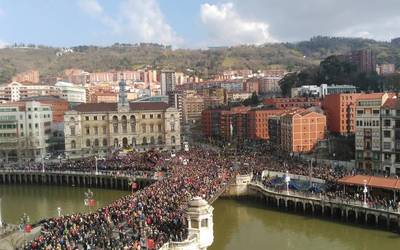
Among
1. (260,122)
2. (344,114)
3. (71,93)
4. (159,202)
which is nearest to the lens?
(159,202)

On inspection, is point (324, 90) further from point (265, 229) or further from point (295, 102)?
point (265, 229)

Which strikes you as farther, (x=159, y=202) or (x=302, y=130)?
(x=302, y=130)

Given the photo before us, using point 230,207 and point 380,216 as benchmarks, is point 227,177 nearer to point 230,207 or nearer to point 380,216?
point 230,207

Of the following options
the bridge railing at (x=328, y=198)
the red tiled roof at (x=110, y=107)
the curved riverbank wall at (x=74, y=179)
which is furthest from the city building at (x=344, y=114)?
the bridge railing at (x=328, y=198)

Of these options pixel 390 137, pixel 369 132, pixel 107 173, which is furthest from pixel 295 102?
pixel 107 173

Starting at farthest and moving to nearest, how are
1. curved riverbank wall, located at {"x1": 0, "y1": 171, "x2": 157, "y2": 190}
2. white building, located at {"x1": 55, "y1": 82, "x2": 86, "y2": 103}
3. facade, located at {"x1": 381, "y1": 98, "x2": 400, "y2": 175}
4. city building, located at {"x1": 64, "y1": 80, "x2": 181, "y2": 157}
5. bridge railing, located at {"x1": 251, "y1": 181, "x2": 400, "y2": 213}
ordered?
white building, located at {"x1": 55, "y1": 82, "x2": 86, "y2": 103} < city building, located at {"x1": 64, "y1": 80, "x2": 181, "y2": 157} < curved riverbank wall, located at {"x1": 0, "y1": 171, "x2": 157, "y2": 190} < facade, located at {"x1": 381, "y1": 98, "x2": 400, "y2": 175} < bridge railing, located at {"x1": 251, "y1": 181, "x2": 400, "y2": 213}

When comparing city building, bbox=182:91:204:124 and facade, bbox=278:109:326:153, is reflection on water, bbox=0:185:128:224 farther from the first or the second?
city building, bbox=182:91:204:124

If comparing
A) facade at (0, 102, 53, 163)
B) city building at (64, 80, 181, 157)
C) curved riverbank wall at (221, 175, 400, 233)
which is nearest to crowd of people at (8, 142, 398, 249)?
curved riverbank wall at (221, 175, 400, 233)
